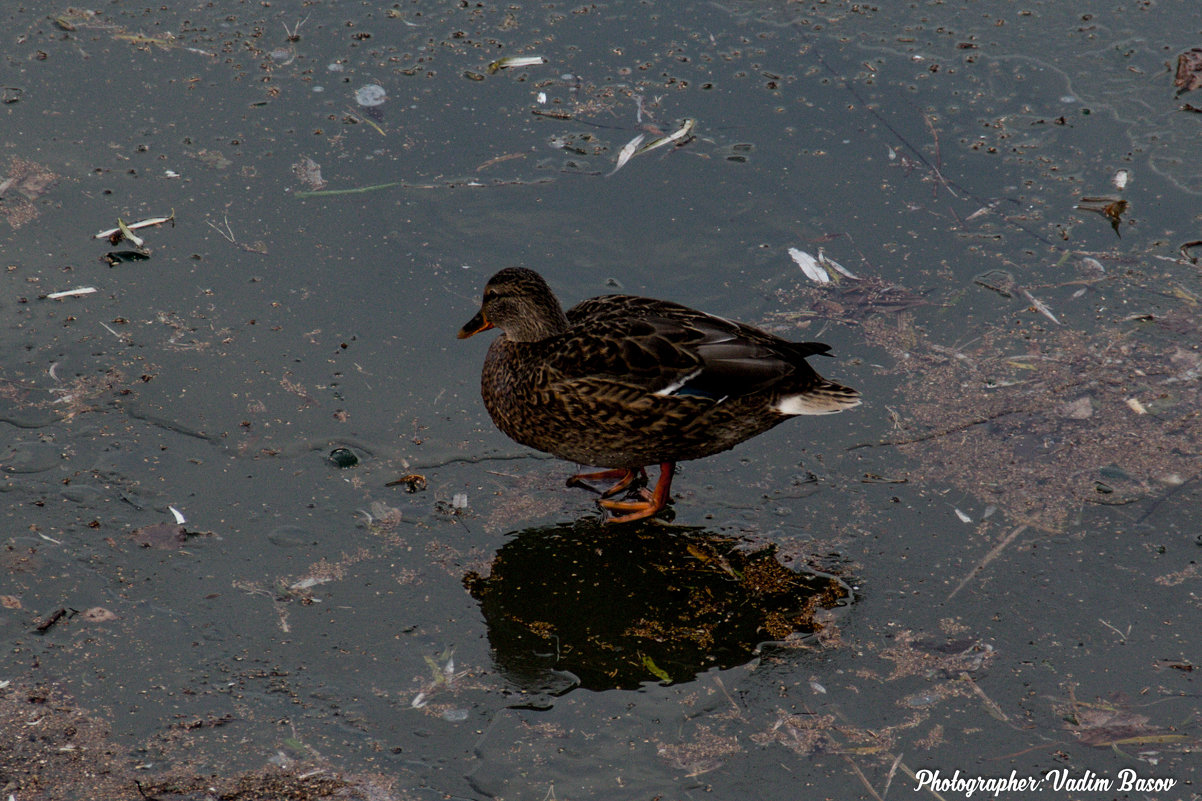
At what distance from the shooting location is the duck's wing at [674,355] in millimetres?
4449

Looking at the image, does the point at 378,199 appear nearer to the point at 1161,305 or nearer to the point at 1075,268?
the point at 1075,268

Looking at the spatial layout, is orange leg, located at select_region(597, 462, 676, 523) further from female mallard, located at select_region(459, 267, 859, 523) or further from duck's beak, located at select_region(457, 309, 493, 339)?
duck's beak, located at select_region(457, 309, 493, 339)

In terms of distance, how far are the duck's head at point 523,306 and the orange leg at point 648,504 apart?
0.74 m

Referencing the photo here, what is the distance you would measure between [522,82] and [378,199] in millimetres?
1312

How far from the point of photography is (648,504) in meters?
4.59

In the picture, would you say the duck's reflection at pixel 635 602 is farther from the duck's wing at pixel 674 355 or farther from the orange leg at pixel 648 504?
the duck's wing at pixel 674 355

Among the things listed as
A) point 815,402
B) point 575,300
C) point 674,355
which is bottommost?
point 575,300

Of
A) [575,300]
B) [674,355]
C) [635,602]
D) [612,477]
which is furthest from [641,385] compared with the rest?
[575,300]

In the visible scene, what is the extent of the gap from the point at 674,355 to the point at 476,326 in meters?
0.93

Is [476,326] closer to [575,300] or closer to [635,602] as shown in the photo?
[575,300]

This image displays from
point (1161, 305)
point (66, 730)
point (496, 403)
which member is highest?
point (1161, 305)

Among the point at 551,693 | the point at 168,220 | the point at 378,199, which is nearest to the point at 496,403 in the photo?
the point at 551,693

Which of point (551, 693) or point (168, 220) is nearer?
point (551, 693)

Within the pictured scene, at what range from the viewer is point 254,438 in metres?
4.65
